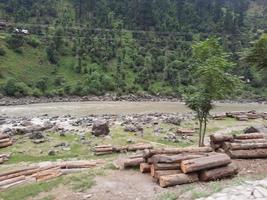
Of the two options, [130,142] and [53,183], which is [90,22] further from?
[53,183]

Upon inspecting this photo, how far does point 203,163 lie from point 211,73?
13.5 meters

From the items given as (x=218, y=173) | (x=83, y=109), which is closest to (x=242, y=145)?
(x=218, y=173)

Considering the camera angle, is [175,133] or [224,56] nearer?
[224,56]

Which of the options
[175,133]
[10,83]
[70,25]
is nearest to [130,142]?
[175,133]

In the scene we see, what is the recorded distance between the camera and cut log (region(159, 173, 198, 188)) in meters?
16.8

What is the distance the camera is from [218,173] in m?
17.4

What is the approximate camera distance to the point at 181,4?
626 feet

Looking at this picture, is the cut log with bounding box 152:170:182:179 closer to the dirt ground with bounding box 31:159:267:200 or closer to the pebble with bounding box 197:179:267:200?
the dirt ground with bounding box 31:159:267:200

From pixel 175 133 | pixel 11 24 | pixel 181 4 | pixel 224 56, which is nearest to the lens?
pixel 224 56

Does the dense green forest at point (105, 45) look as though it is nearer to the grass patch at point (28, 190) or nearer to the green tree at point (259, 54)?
the green tree at point (259, 54)

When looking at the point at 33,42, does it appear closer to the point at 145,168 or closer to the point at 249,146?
the point at 249,146

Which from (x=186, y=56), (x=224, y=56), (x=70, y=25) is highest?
(x=70, y=25)

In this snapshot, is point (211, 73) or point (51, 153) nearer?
point (211, 73)

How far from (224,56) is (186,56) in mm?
111432
